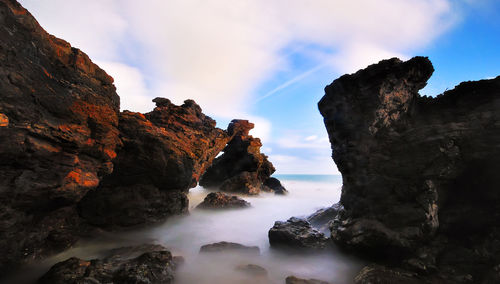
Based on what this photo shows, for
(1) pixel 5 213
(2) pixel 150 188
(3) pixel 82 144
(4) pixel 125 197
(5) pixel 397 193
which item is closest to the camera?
(1) pixel 5 213

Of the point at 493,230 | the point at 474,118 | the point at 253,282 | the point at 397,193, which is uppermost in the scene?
the point at 474,118

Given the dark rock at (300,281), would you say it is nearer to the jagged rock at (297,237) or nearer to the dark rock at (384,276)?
the dark rock at (384,276)

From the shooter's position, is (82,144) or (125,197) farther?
(125,197)

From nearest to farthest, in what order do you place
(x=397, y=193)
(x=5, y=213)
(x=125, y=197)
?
1. (x=5, y=213)
2. (x=397, y=193)
3. (x=125, y=197)

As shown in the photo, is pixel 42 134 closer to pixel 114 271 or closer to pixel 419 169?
pixel 114 271

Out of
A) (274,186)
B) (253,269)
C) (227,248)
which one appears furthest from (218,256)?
(274,186)

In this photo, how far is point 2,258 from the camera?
16.5 feet

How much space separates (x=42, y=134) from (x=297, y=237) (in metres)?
8.86

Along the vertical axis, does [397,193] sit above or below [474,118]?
below

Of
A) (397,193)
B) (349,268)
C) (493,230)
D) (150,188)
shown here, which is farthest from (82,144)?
(493,230)

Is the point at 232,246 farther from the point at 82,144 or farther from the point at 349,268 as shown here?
the point at 82,144

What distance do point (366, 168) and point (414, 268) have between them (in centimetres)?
327

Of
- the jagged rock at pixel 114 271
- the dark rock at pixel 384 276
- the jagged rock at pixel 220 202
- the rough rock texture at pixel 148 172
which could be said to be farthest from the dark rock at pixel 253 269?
the jagged rock at pixel 220 202

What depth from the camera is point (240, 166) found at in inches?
1100
